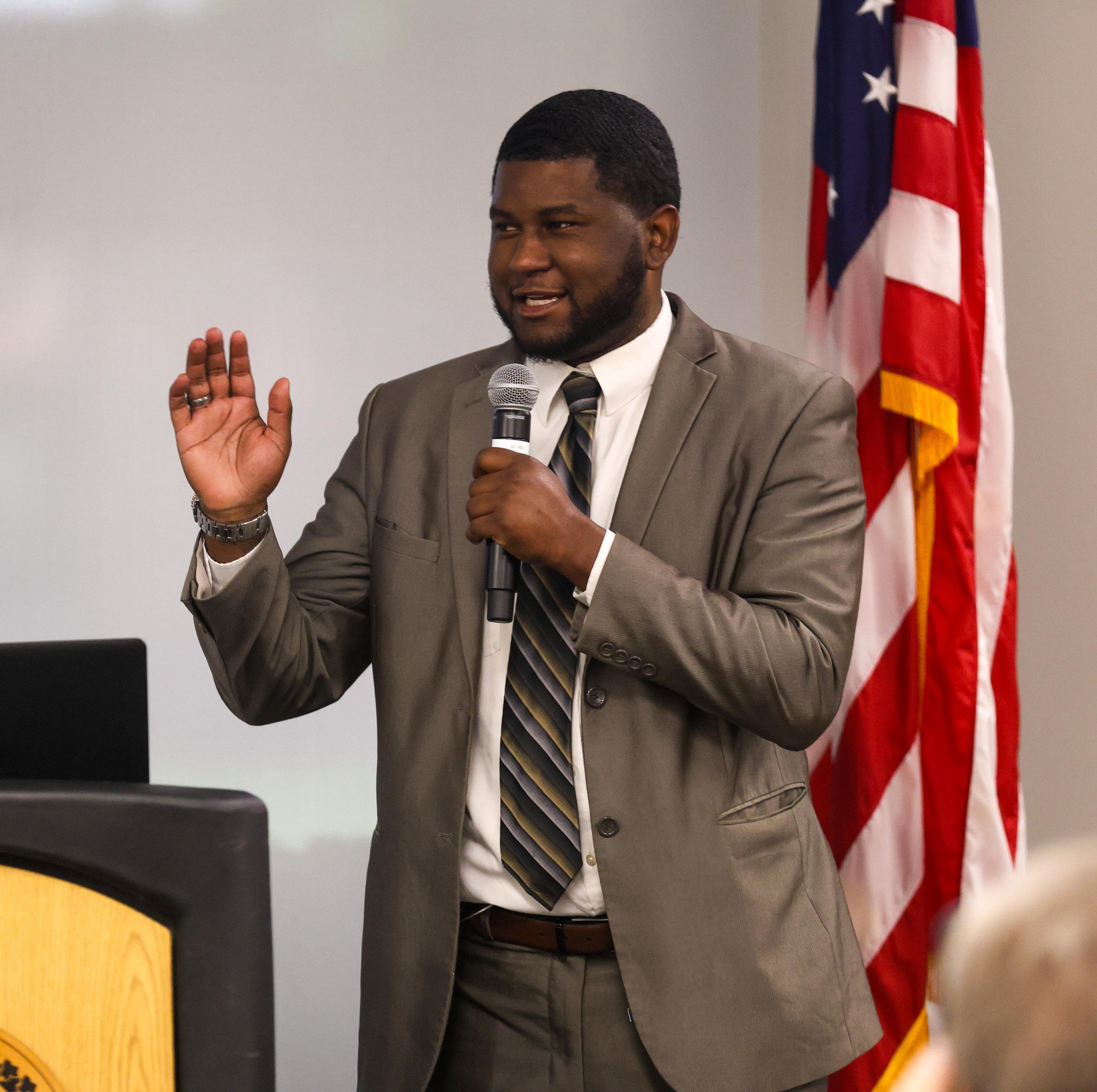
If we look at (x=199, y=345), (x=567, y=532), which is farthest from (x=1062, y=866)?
(x=199, y=345)

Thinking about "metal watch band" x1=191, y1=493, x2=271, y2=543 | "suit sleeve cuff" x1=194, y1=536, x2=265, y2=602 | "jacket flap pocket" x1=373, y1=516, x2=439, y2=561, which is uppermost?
"metal watch band" x1=191, y1=493, x2=271, y2=543

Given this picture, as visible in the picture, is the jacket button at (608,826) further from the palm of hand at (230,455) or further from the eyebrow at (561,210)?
the eyebrow at (561,210)

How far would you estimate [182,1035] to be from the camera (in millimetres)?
744

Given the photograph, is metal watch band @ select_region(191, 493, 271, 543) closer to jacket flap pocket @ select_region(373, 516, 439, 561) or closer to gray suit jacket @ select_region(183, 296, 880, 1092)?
gray suit jacket @ select_region(183, 296, 880, 1092)

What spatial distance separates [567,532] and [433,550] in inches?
10.0

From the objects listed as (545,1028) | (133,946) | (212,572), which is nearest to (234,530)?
(212,572)

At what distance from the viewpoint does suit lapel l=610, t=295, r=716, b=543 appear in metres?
1.56

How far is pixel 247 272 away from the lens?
2.83 m

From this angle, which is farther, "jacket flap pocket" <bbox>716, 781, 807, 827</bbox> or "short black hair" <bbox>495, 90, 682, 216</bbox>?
"short black hair" <bbox>495, 90, 682, 216</bbox>

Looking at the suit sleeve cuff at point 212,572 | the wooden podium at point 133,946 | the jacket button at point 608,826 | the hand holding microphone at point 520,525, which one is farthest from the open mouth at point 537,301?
the wooden podium at point 133,946

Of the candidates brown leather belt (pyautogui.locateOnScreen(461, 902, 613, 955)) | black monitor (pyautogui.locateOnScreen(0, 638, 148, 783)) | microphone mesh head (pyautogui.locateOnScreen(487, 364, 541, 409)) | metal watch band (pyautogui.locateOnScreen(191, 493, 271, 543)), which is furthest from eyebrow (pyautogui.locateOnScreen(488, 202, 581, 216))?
brown leather belt (pyautogui.locateOnScreen(461, 902, 613, 955))

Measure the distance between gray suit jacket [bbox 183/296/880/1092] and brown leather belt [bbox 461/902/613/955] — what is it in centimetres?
4

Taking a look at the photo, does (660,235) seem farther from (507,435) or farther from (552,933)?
(552,933)

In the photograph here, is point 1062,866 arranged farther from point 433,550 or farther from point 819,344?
point 819,344
